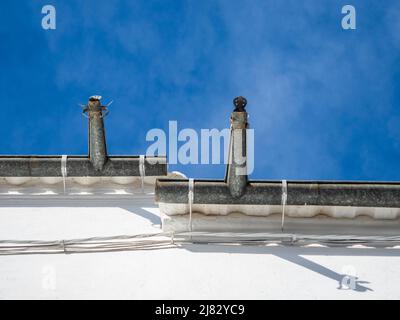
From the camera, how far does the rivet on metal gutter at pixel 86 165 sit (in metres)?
11.4

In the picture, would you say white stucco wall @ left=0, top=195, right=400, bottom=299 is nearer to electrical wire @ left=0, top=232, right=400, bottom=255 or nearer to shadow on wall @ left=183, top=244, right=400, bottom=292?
shadow on wall @ left=183, top=244, right=400, bottom=292

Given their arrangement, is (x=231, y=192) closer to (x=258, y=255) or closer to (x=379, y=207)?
(x=258, y=255)

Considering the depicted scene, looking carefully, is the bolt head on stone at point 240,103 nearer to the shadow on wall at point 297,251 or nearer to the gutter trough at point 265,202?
the gutter trough at point 265,202

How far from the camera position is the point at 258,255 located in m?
8.96

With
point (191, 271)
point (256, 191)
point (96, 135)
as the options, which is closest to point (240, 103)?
point (256, 191)

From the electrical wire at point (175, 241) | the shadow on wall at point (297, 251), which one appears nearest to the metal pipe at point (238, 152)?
the electrical wire at point (175, 241)

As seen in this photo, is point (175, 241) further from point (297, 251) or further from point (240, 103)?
point (240, 103)

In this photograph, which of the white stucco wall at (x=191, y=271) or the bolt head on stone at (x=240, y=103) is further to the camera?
the bolt head on stone at (x=240, y=103)

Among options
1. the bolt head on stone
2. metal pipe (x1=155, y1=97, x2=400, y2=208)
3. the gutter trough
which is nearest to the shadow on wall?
the gutter trough

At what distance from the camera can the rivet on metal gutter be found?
11422 mm

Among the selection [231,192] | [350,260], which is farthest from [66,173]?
[350,260]

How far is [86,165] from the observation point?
11492mm
